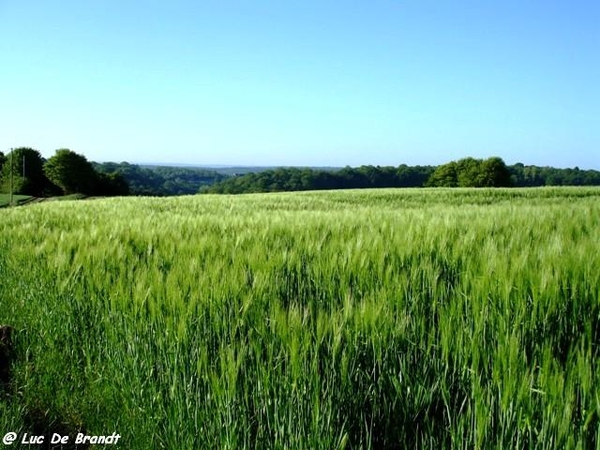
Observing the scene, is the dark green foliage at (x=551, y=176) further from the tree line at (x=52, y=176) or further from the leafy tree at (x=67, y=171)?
the leafy tree at (x=67, y=171)

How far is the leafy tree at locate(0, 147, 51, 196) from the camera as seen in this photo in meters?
64.8

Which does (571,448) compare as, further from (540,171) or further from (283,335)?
(540,171)

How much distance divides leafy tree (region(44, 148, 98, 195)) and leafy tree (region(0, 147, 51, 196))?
12.1 feet

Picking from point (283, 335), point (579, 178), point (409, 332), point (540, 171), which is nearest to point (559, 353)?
point (409, 332)

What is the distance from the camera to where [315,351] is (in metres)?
1.18

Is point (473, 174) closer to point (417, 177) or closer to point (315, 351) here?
point (417, 177)

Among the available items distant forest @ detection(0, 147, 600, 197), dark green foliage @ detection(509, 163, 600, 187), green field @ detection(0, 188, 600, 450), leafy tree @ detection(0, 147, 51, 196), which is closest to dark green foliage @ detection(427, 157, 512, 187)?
distant forest @ detection(0, 147, 600, 197)

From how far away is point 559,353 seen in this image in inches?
54.6

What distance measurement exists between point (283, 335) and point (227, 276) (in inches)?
26.6

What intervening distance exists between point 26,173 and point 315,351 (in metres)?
79.9

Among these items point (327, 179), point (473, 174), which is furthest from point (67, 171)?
point (473, 174)

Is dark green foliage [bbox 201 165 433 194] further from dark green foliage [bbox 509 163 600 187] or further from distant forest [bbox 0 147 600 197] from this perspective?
dark green foliage [bbox 509 163 600 187]

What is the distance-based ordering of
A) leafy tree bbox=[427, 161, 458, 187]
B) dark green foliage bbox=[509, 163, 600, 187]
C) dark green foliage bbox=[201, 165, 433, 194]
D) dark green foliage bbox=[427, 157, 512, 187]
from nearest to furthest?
dark green foliage bbox=[427, 157, 512, 187] → leafy tree bbox=[427, 161, 458, 187] → dark green foliage bbox=[509, 163, 600, 187] → dark green foliage bbox=[201, 165, 433, 194]

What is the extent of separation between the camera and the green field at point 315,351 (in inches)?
40.8
